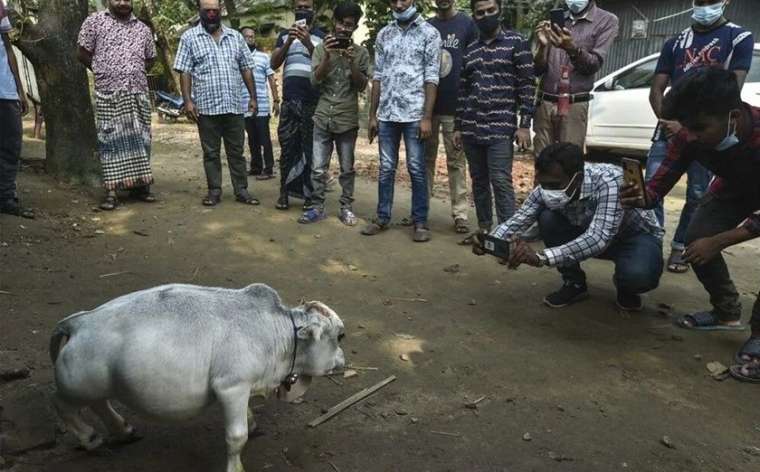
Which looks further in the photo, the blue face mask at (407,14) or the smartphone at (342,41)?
the smartphone at (342,41)

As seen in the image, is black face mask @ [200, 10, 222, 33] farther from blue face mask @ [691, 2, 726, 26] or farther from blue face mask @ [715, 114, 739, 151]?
blue face mask @ [715, 114, 739, 151]

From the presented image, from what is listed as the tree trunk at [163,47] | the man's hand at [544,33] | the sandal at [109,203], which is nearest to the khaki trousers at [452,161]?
the man's hand at [544,33]

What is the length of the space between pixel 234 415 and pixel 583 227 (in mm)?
2559

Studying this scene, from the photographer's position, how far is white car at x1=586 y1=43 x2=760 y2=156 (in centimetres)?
861

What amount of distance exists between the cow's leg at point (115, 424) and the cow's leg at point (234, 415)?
512 millimetres

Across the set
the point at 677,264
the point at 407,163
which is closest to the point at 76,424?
the point at 407,163

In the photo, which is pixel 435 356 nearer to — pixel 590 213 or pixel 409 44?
pixel 590 213

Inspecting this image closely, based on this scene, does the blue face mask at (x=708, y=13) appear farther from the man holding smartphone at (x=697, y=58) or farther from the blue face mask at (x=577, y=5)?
the blue face mask at (x=577, y=5)

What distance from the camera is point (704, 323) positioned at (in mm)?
3617

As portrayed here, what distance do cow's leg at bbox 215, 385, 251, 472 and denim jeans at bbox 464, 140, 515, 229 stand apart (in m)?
3.33

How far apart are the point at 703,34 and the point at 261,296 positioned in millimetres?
3863

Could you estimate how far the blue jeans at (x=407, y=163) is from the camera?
520cm

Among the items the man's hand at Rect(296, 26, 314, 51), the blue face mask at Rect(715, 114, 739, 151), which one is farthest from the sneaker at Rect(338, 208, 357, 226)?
the blue face mask at Rect(715, 114, 739, 151)

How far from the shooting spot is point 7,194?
507 cm
